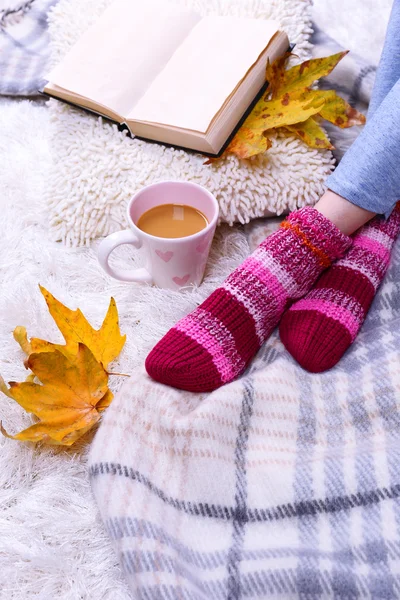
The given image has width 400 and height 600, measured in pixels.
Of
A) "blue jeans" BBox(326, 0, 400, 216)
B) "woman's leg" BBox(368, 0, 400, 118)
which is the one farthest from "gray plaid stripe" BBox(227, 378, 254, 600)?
"woman's leg" BBox(368, 0, 400, 118)

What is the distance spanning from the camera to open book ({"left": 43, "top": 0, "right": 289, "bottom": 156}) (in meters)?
0.72

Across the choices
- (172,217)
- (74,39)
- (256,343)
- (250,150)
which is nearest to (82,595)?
(256,343)

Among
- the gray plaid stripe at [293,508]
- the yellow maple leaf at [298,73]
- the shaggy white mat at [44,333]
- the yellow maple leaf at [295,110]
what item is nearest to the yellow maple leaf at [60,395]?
the shaggy white mat at [44,333]

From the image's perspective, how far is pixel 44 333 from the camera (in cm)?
63

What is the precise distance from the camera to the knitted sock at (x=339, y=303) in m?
0.60

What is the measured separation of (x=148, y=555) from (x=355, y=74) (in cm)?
74

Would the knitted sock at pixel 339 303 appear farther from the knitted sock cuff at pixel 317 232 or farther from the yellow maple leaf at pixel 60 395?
the yellow maple leaf at pixel 60 395

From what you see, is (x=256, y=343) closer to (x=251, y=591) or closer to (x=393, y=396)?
(x=393, y=396)

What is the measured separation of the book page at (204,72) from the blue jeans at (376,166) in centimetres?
19

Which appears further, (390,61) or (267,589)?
(390,61)

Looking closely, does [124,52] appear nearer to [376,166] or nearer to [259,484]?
[376,166]

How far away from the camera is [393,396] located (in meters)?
0.54

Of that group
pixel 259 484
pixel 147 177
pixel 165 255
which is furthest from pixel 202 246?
pixel 259 484

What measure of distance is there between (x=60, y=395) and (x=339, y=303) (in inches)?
12.9
